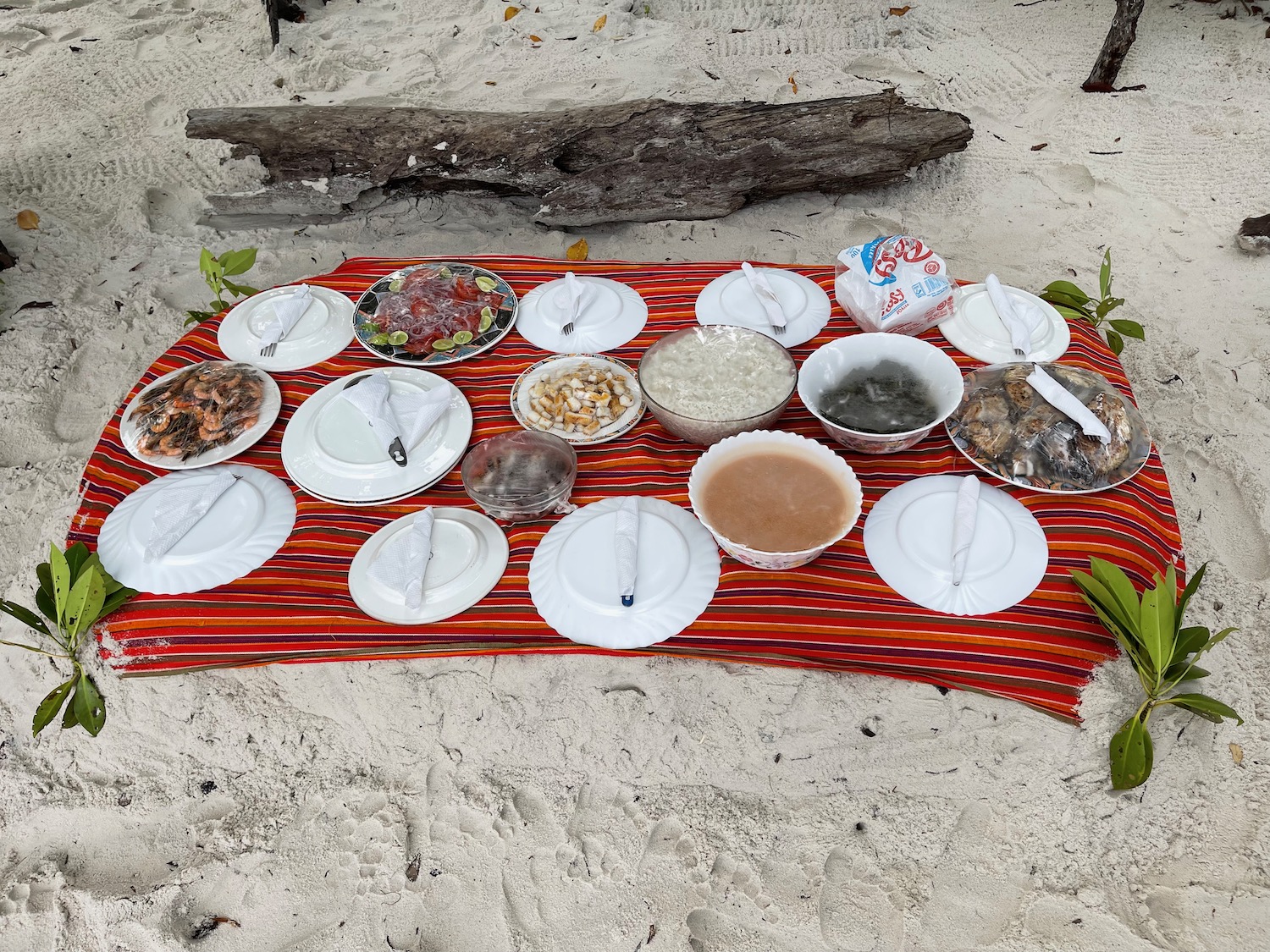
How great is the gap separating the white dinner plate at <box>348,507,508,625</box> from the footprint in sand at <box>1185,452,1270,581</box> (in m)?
1.97

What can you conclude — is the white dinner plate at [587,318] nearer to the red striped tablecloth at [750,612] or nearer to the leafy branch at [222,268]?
the red striped tablecloth at [750,612]

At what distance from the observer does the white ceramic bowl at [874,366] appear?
168 centimetres

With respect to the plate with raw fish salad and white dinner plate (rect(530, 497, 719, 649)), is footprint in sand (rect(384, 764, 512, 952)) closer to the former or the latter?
white dinner plate (rect(530, 497, 719, 649))

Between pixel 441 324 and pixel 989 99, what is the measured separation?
310 centimetres

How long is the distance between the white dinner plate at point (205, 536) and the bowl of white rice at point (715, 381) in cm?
86

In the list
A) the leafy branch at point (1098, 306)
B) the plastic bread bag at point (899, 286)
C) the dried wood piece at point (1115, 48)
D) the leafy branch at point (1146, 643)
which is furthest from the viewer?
the dried wood piece at point (1115, 48)

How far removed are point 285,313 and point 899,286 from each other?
5.22ft

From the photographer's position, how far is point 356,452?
176cm

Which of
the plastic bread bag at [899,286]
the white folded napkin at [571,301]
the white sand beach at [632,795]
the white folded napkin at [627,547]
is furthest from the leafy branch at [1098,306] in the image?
the white folded napkin at [627,547]

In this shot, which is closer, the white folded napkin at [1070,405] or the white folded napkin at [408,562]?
the white folded napkin at [408,562]

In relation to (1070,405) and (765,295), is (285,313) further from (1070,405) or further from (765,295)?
(1070,405)

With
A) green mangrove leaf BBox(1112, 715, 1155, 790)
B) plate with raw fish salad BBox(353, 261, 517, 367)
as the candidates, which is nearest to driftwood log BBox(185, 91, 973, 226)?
plate with raw fish salad BBox(353, 261, 517, 367)

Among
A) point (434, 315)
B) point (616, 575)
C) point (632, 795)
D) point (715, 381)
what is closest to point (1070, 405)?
point (715, 381)

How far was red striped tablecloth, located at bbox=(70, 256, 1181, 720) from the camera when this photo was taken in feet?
4.97
